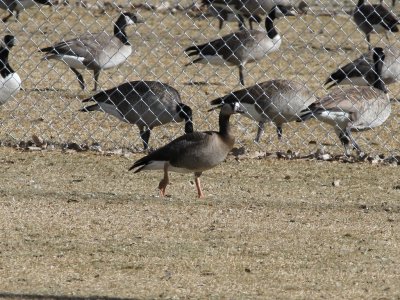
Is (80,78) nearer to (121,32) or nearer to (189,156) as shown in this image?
(121,32)

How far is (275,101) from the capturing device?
906 cm

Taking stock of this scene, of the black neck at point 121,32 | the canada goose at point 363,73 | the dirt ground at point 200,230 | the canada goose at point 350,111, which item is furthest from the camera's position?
the black neck at point 121,32

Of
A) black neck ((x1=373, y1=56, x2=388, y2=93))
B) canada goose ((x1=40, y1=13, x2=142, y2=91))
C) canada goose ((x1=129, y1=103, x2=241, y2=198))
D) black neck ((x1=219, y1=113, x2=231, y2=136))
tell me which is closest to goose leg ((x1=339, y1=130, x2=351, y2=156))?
black neck ((x1=373, y1=56, x2=388, y2=93))

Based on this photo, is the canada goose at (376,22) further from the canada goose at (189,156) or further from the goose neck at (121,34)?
the canada goose at (189,156)

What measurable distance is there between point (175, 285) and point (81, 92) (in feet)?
20.6

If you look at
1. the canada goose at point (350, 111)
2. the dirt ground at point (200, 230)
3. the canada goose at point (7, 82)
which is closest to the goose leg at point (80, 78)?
the canada goose at point (7, 82)

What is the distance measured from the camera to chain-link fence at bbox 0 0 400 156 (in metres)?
8.74

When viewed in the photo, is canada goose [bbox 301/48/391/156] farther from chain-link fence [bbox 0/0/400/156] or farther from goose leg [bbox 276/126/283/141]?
goose leg [bbox 276/126/283/141]

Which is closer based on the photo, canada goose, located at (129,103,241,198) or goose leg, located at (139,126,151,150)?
canada goose, located at (129,103,241,198)

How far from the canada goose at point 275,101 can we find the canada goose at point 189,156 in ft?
6.22

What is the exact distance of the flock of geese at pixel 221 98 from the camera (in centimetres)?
697

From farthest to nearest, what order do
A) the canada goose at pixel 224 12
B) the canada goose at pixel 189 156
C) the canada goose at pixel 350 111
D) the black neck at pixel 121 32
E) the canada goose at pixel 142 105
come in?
the canada goose at pixel 224 12 < the black neck at pixel 121 32 < the canada goose at pixel 142 105 < the canada goose at pixel 350 111 < the canada goose at pixel 189 156

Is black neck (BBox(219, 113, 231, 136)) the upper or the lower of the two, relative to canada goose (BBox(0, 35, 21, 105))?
upper

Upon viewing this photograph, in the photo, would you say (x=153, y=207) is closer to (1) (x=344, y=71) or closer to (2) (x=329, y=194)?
(2) (x=329, y=194)
